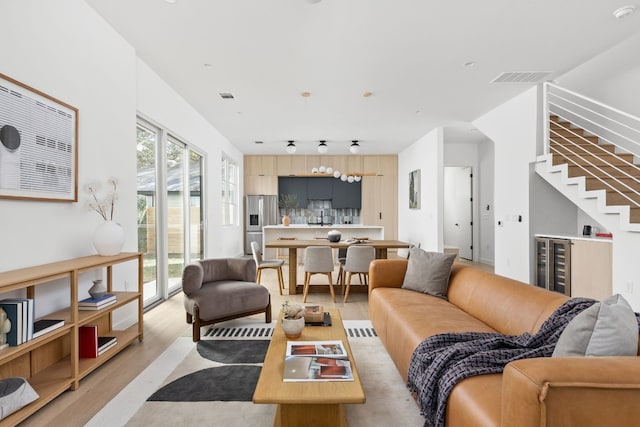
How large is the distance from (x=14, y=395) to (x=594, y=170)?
6066 mm

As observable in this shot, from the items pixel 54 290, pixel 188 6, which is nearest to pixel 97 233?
pixel 54 290

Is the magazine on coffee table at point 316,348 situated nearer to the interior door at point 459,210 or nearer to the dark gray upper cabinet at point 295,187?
the interior door at point 459,210

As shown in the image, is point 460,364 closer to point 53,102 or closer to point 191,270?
point 191,270

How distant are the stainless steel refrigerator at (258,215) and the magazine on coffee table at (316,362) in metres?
7.91

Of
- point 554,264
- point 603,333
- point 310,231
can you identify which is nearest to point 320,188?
point 310,231

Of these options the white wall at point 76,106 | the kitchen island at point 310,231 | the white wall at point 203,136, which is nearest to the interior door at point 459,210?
the kitchen island at point 310,231

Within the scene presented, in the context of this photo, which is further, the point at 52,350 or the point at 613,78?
the point at 613,78

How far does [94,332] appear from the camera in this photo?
8.63ft

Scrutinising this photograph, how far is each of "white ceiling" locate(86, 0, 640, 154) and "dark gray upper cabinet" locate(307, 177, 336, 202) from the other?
4292 mm

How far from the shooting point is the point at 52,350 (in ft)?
8.39

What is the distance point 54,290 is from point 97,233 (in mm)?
511

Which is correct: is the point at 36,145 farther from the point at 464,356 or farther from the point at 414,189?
the point at 414,189

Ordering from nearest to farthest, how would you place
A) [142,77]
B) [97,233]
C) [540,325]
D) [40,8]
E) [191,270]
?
[540,325]
[40,8]
[97,233]
[191,270]
[142,77]

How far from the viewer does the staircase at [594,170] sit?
13.0ft
